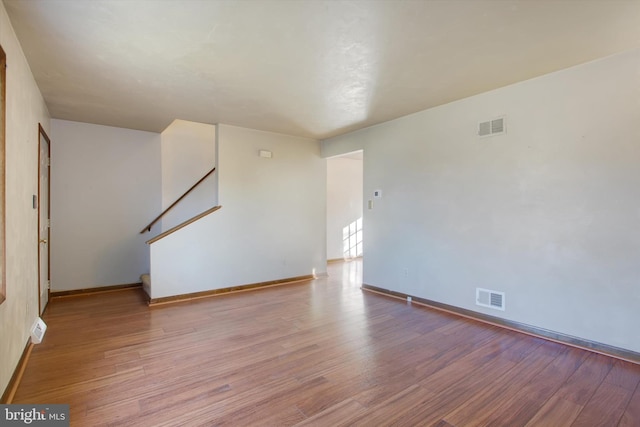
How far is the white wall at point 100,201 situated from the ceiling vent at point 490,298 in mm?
5139

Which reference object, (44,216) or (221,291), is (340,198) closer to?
(221,291)

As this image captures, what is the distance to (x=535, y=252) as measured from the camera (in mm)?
3072

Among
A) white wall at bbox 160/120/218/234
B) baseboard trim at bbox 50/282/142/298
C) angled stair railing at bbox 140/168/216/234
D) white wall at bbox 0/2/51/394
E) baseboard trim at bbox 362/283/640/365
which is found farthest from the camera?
white wall at bbox 160/120/218/234

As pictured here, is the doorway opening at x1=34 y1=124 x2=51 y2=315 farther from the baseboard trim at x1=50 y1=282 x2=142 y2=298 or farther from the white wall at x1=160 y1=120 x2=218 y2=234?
the white wall at x1=160 y1=120 x2=218 y2=234

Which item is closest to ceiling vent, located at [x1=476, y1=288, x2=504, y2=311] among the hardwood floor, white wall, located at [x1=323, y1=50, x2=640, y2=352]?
white wall, located at [x1=323, y1=50, x2=640, y2=352]

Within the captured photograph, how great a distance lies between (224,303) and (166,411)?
7.68 feet

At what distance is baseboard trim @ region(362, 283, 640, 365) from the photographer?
2580mm

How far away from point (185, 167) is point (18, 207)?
327cm

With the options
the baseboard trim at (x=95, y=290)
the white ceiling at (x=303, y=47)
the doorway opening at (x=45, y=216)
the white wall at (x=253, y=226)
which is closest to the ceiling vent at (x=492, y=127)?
the white ceiling at (x=303, y=47)

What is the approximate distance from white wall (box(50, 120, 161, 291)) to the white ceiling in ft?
3.97

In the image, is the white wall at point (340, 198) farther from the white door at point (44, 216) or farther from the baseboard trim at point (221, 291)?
the white door at point (44, 216)

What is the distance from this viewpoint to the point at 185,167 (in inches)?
221

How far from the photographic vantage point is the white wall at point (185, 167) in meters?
5.45

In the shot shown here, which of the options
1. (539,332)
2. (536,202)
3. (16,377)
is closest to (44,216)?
(16,377)
